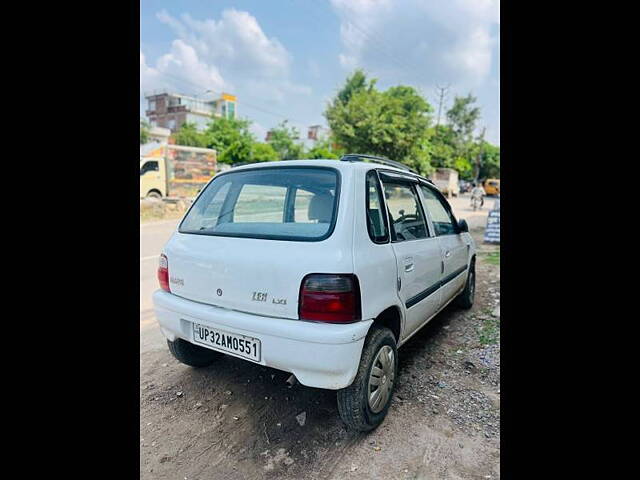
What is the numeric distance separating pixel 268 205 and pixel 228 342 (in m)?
1.15

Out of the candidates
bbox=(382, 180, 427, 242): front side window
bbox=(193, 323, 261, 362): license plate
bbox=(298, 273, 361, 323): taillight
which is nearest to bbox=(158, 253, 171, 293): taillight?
bbox=(193, 323, 261, 362): license plate

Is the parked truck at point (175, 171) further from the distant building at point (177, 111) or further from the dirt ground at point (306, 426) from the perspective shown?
the distant building at point (177, 111)

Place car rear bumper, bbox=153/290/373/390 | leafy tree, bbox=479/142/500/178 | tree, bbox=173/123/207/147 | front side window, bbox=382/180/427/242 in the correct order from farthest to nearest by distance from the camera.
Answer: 1. leafy tree, bbox=479/142/500/178
2. tree, bbox=173/123/207/147
3. front side window, bbox=382/180/427/242
4. car rear bumper, bbox=153/290/373/390

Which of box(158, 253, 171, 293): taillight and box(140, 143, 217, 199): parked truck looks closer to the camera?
box(158, 253, 171, 293): taillight

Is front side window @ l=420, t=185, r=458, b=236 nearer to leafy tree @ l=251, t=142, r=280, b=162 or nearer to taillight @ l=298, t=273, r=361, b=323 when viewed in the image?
taillight @ l=298, t=273, r=361, b=323

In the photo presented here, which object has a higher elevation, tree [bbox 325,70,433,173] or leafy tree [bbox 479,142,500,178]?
leafy tree [bbox 479,142,500,178]

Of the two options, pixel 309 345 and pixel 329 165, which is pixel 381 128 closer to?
pixel 329 165

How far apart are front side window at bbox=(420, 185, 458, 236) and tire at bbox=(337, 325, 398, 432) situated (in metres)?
1.39

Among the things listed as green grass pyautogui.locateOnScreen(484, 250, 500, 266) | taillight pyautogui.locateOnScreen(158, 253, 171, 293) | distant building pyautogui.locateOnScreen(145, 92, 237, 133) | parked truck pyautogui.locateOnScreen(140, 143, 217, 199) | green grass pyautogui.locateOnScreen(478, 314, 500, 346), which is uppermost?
distant building pyautogui.locateOnScreen(145, 92, 237, 133)

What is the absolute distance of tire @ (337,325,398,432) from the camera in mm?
2279

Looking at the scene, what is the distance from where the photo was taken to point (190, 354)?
3125 mm
